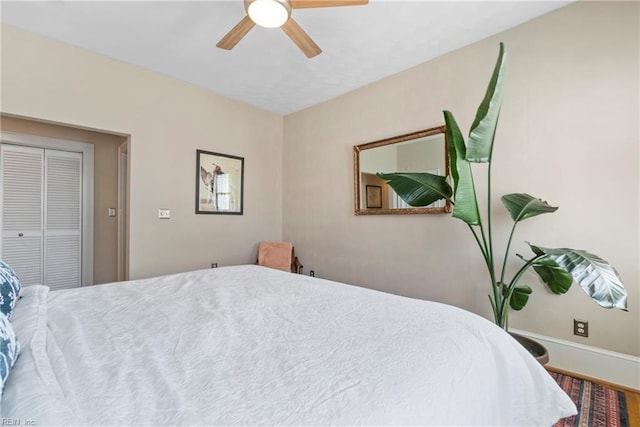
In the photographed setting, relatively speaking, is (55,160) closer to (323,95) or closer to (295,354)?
(323,95)

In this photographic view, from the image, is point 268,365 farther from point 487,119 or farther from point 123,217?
point 123,217

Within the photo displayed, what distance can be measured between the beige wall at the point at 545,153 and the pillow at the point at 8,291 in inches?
111

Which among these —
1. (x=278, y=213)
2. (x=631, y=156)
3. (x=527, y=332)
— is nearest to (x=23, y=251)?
(x=278, y=213)

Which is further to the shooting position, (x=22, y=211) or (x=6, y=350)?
(x=22, y=211)

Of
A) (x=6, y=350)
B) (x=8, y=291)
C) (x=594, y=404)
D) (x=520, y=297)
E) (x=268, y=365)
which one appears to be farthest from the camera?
(x=520, y=297)

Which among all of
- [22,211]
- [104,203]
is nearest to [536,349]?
[104,203]

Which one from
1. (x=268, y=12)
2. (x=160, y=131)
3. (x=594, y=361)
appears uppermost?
(x=268, y=12)

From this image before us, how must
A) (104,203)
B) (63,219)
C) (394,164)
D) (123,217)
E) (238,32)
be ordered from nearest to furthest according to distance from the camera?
(238,32), (394,164), (123,217), (63,219), (104,203)

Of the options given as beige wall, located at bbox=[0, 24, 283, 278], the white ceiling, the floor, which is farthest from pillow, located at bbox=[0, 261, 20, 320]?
the floor

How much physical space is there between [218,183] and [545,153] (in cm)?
338

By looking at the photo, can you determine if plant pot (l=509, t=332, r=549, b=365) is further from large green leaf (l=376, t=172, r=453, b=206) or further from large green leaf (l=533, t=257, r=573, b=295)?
large green leaf (l=376, t=172, r=453, b=206)

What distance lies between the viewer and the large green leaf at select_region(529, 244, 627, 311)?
4.77 feet

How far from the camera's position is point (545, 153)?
2234 mm

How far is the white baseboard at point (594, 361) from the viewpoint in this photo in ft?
6.21
